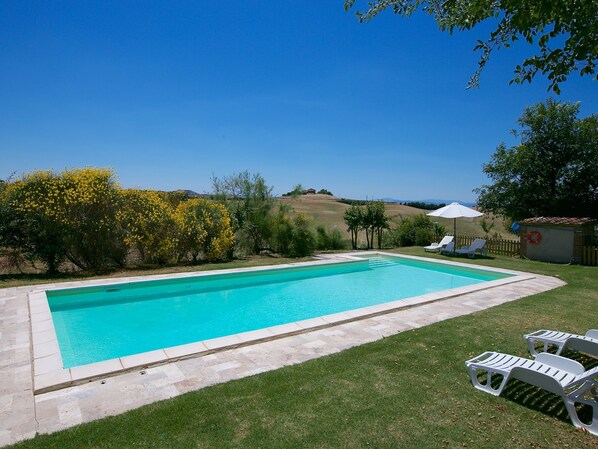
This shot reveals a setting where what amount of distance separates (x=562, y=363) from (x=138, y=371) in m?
4.88

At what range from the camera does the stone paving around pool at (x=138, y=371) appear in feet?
10.8

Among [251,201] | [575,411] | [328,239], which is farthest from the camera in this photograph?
[328,239]

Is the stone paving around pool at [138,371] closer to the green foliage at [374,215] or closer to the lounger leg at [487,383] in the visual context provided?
the lounger leg at [487,383]

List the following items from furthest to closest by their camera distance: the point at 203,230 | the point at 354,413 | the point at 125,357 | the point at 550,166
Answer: the point at 550,166
the point at 203,230
the point at 125,357
the point at 354,413

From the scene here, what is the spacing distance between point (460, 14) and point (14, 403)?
21.0ft

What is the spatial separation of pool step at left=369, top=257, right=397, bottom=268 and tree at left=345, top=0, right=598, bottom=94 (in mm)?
11254

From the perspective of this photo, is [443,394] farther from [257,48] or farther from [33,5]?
[257,48]

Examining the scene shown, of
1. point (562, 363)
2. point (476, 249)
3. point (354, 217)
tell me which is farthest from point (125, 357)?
point (476, 249)

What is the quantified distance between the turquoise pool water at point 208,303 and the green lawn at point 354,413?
3.08m

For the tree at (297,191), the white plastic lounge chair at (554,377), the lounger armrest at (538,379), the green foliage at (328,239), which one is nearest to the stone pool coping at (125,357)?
the white plastic lounge chair at (554,377)

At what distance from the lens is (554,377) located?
3.29 meters

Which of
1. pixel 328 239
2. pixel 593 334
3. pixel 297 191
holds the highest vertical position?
pixel 297 191

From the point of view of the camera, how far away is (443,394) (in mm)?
3600

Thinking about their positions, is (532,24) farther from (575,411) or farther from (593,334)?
(593,334)
